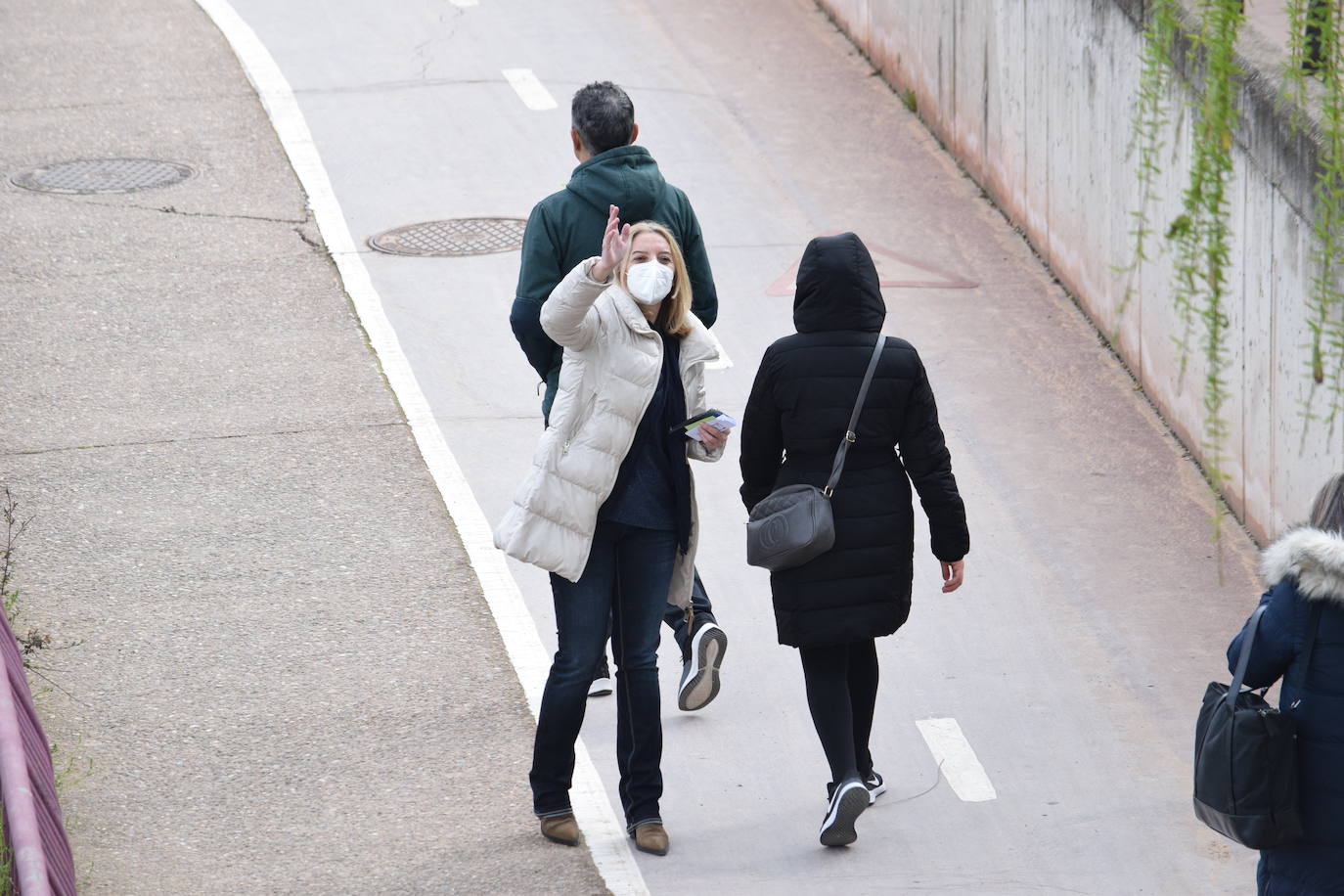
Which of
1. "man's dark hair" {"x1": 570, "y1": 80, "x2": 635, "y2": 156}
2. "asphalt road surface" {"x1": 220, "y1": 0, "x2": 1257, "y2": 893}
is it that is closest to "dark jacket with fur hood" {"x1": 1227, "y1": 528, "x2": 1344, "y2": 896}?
"asphalt road surface" {"x1": 220, "y1": 0, "x2": 1257, "y2": 893}

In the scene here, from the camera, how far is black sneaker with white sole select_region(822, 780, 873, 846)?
5.85m

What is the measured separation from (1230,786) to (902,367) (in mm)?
1814

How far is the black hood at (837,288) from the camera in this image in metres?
5.70

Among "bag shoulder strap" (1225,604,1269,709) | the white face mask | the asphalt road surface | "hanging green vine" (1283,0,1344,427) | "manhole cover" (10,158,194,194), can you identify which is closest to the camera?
"hanging green vine" (1283,0,1344,427)

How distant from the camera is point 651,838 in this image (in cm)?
593

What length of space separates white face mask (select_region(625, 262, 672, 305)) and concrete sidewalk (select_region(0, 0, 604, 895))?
5.99 feet

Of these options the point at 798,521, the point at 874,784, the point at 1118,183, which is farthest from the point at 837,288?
the point at 1118,183

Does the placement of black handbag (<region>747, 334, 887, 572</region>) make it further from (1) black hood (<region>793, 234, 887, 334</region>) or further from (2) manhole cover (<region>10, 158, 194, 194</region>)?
(2) manhole cover (<region>10, 158, 194, 194</region>)

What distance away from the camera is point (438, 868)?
5.84m

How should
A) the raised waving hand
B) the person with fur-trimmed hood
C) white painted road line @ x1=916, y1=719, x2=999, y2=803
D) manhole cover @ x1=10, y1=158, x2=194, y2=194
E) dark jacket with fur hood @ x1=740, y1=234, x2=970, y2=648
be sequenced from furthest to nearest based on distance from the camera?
manhole cover @ x1=10, y1=158, x2=194, y2=194
white painted road line @ x1=916, y1=719, x2=999, y2=803
dark jacket with fur hood @ x1=740, y1=234, x2=970, y2=648
the raised waving hand
the person with fur-trimmed hood

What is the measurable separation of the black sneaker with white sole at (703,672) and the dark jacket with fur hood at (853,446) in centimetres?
94

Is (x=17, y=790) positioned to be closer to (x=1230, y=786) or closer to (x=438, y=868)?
(x=438, y=868)

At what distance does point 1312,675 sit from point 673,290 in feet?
7.56

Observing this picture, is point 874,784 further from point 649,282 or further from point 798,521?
point 649,282
